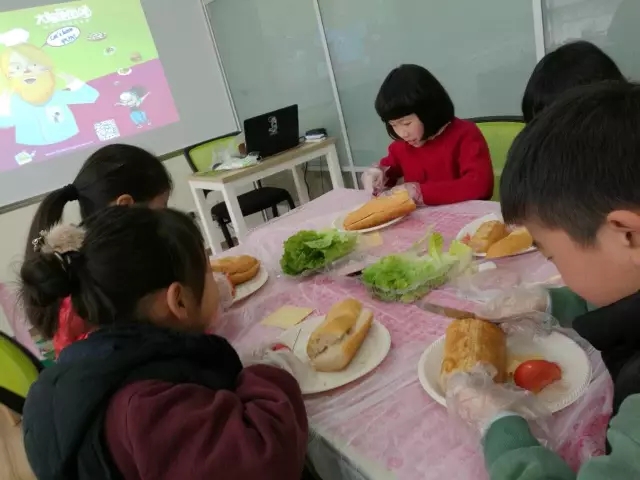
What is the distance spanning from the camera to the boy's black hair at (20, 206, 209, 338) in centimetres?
88

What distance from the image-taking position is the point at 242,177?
304 centimetres

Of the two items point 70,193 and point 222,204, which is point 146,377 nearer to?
point 70,193

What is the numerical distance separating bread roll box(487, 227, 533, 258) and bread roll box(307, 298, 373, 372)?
0.32 m

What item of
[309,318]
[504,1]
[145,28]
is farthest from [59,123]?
[309,318]

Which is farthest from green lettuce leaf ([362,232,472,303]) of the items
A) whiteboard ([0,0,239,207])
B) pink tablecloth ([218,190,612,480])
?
whiteboard ([0,0,239,207])

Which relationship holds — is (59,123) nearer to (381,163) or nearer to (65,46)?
(65,46)

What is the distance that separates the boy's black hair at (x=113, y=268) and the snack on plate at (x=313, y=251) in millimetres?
453

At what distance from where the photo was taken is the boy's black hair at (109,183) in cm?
140

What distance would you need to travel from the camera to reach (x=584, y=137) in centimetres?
59

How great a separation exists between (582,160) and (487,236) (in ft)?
2.10

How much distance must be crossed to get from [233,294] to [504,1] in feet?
6.10

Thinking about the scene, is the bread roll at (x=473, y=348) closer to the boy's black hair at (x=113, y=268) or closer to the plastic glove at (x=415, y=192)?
the boy's black hair at (x=113, y=268)

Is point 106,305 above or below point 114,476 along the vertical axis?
above

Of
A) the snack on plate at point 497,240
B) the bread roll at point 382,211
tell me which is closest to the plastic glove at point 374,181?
the bread roll at point 382,211
